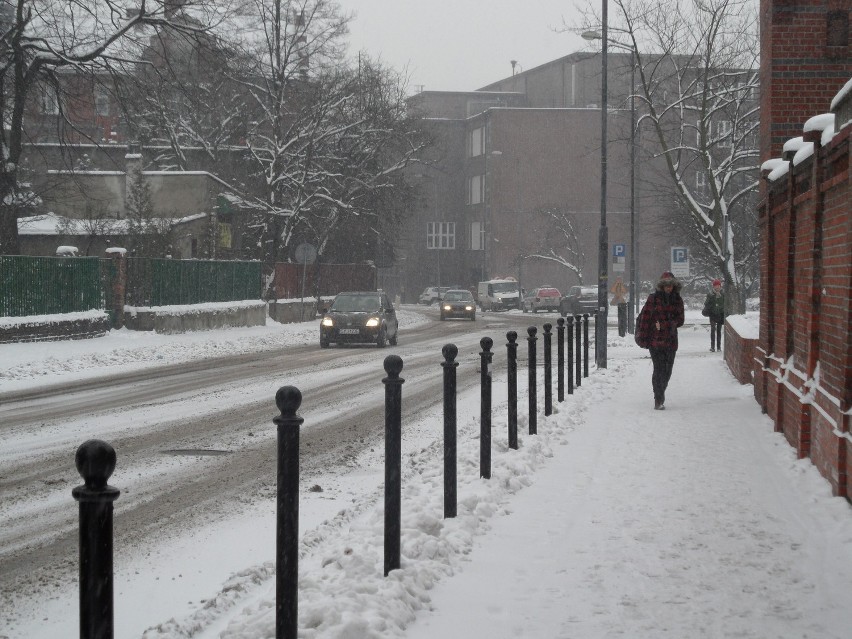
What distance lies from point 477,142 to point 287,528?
87492 millimetres

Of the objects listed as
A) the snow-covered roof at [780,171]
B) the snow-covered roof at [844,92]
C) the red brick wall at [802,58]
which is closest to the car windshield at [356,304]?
the red brick wall at [802,58]

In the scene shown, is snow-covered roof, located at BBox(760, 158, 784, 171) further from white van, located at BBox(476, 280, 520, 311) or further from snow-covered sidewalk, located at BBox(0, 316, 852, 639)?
white van, located at BBox(476, 280, 520, 311)

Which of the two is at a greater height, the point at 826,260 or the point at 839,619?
the point at 826,260

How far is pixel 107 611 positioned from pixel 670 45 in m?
30.6

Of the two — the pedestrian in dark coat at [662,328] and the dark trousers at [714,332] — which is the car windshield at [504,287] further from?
the pedestrian in dark coat at [662,328]

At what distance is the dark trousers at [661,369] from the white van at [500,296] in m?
54.9

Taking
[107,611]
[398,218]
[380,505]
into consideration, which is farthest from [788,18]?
[398,218]

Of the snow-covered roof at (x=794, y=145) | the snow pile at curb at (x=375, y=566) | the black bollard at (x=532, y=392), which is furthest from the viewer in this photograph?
the black bollard at (x=532, y=392)

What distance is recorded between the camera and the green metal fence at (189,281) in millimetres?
29297

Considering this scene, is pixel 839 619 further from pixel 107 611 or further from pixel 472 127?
pixel 472 127

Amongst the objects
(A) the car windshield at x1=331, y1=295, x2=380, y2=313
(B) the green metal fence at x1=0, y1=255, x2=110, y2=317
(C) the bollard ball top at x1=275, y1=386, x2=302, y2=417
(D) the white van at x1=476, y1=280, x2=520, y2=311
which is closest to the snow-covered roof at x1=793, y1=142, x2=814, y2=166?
(C) the bollard ball top at x1=275, y1=386, x2=302, y2=417

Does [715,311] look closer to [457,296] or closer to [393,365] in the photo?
[393,365]

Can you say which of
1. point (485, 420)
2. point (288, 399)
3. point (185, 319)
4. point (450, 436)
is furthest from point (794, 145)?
point (185, 319)

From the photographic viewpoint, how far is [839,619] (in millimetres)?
5102
